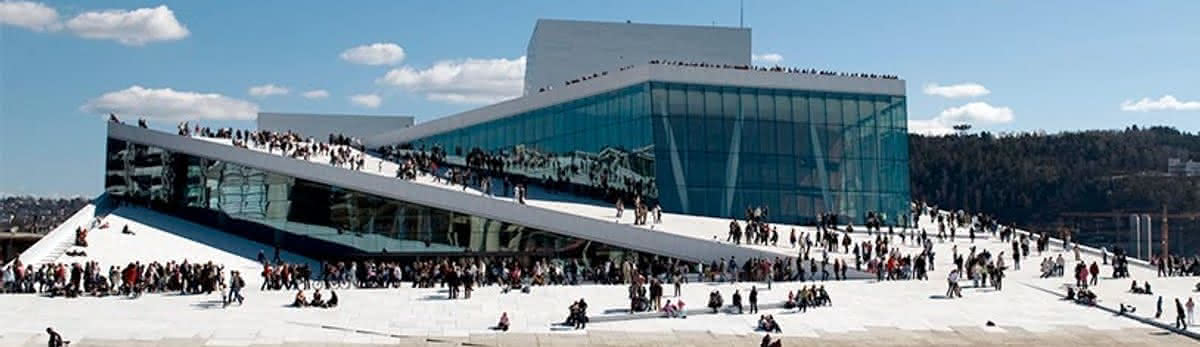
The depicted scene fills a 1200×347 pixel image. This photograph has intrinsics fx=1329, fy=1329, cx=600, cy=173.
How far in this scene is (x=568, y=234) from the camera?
38.3 metres

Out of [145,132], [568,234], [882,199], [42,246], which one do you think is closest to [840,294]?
[568,234]

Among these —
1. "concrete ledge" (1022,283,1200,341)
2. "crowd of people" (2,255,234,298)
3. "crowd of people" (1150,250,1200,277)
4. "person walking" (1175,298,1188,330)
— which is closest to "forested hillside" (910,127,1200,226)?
"crowd of people" (1150,250,1200,277)

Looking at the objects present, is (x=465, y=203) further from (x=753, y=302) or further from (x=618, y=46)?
(x=618, y=46)

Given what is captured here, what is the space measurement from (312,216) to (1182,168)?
125 metres

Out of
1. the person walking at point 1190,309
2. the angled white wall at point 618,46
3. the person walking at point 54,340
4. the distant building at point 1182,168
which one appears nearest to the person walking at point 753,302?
the person walking at point 1190,309

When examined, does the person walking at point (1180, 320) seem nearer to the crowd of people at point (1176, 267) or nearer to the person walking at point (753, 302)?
the crowd of people at point (1176, 267)

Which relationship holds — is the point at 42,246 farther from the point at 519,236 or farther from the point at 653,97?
the point at 653,97

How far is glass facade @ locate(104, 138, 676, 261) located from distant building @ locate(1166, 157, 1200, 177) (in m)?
118

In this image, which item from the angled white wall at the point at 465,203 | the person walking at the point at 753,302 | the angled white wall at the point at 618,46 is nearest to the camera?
the person walking at the point at 753,302

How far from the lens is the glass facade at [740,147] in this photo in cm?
4369

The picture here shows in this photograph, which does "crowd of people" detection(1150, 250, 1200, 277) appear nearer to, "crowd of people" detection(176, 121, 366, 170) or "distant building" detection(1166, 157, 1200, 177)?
"crowd of people" detection(176, 121, 366, 170)

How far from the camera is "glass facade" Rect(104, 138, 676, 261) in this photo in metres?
39.6

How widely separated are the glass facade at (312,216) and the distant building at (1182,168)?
117702 millimetres

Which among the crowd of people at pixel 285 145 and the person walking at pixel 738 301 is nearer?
the person walking at pixel 738 301
